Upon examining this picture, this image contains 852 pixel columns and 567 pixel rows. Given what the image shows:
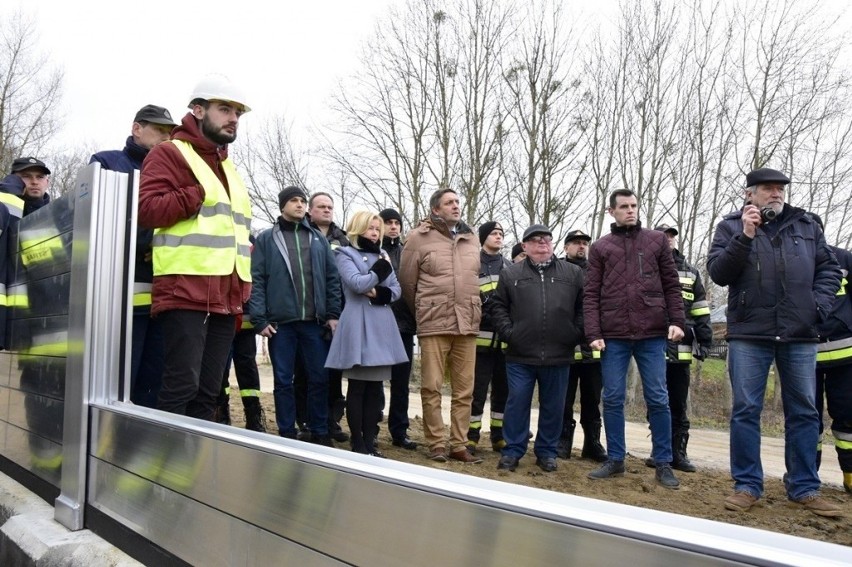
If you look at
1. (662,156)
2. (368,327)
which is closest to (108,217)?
(368,327)

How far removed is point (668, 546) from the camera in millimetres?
1210

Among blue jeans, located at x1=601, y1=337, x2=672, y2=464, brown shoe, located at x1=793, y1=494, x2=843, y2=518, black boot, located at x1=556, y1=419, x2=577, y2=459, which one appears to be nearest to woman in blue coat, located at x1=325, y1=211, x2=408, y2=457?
blue jeans, located at x1=601, y1=337, x2=672, y2=464

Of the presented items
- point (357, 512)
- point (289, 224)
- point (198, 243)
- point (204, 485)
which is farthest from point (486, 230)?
point (357, 512)

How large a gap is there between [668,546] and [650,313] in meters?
3.93

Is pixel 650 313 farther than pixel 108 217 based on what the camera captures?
Yes

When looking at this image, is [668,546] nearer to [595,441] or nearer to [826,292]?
[826,292]

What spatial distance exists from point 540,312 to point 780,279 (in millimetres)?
1707

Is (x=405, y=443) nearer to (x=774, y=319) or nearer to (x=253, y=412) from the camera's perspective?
(x=253, y=412)

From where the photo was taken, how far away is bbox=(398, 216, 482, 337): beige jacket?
211 inches

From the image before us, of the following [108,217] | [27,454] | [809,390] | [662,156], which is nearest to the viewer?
[108,217]

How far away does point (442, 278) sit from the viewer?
17.8 feet

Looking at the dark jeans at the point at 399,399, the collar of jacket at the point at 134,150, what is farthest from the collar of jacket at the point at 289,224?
the collar of jacket at the point at 134,150

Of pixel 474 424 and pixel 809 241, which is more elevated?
pixel 809 241

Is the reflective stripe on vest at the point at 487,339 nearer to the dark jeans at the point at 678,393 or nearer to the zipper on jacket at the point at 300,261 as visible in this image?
the dark jeans at the point at 678,393
